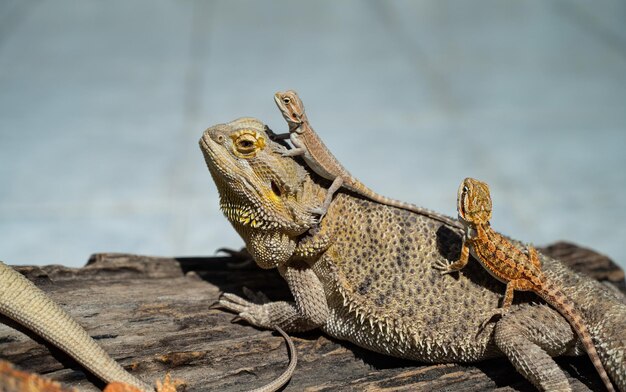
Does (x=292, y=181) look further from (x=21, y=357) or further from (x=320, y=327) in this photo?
(x=21, y=357)

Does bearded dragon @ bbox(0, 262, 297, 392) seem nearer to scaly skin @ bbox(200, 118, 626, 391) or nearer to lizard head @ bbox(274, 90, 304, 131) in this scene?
scaly skin @ bbox(200, 118, 626, 391)

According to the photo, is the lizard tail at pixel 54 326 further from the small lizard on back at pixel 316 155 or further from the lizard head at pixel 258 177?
the small lizard on back at pixel 316 155

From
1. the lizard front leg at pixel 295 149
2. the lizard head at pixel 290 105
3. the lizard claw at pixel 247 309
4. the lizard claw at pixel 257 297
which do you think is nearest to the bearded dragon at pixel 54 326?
the lizard claw at pixel 247 309

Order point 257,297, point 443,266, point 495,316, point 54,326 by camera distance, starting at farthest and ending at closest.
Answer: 1. point 257,297
2. point 443,266
3. point 495,316
4. point 54,326

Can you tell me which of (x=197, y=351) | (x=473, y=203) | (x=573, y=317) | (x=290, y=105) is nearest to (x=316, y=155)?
(x=290, y=105)

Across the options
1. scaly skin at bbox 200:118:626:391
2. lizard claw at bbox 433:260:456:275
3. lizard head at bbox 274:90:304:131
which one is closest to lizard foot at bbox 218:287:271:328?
scaly skin at bbox 200:118:626:391

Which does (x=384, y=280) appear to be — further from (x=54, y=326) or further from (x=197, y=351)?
(x=54, y=326)
